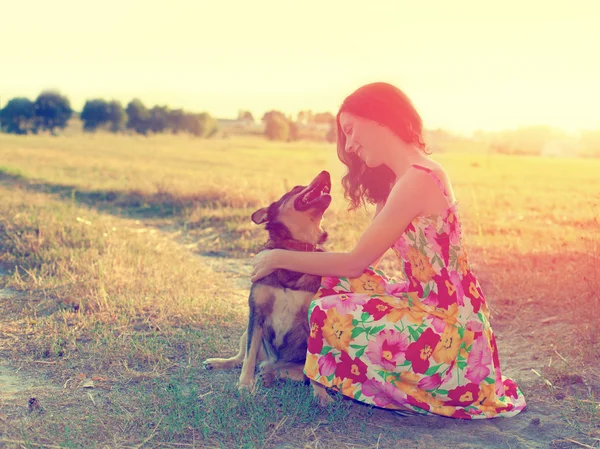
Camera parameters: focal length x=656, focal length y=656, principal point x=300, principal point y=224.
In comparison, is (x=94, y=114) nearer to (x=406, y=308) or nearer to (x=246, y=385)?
(x=246, y=385)

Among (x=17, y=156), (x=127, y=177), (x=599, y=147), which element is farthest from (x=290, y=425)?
(x=599, y=147)

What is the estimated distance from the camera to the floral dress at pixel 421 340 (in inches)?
147

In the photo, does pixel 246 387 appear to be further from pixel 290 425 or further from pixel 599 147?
pixel 599 147

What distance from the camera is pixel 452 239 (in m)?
3.77

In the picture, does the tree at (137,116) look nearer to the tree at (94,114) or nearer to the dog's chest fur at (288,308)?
the tree at (94,114)

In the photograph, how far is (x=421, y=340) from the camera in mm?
3709

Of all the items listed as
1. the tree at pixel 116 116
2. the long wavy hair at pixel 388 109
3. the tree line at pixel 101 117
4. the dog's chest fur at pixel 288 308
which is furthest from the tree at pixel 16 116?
the long wavy hair at pixel 388 109

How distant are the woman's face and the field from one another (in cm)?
90

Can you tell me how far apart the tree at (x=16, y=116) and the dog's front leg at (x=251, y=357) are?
69108 mm

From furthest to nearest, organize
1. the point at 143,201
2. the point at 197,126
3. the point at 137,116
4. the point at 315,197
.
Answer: the point at 137,116
the point at 197,126
the point at 143,201
the point at 315,197

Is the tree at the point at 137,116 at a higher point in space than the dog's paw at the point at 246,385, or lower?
higher

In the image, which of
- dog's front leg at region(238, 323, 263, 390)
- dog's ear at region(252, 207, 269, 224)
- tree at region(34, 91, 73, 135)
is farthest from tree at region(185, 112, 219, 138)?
dog's front leg at region(238, 323, 263, 390)

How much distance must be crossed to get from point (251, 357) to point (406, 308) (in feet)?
3.54

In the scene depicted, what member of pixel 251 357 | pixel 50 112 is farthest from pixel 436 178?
pixel 50 112
